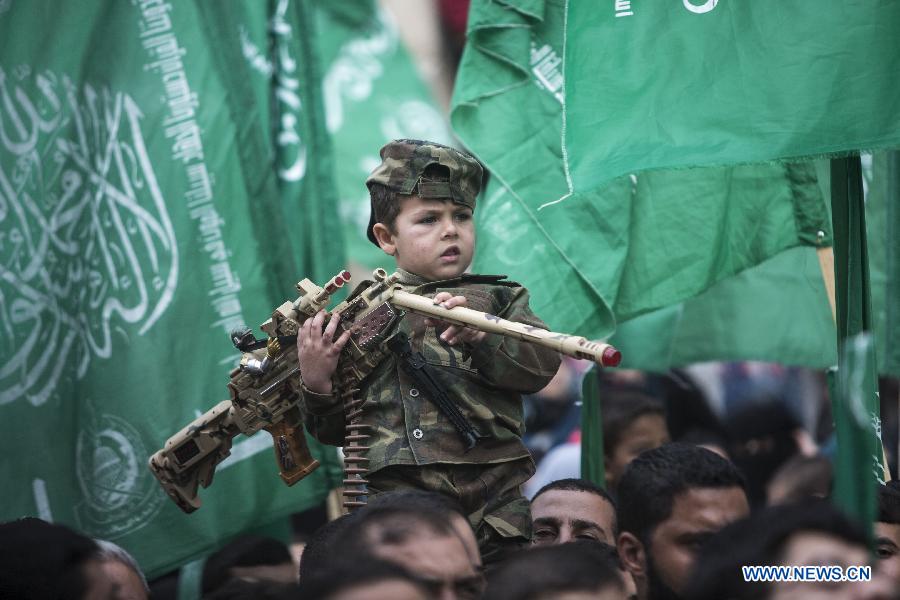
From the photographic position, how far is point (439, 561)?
330cm

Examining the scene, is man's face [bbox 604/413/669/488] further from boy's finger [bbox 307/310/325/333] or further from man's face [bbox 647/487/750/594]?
boy's finger [bbox 307/310/325/333]

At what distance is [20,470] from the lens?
Answer: 217 inches

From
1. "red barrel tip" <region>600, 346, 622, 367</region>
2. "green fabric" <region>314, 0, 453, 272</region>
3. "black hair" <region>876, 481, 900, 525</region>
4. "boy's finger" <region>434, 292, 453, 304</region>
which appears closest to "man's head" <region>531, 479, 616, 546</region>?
"black hair" <region>876, 481, 900, 525</region>

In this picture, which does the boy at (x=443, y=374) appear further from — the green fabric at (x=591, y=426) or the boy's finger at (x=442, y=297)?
the green fabric at (x=591, y=426)

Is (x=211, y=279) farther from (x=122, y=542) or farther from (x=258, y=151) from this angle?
(x=122, y=542)

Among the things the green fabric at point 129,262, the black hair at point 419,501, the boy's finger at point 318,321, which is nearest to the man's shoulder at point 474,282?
the boy's finger at point 318,321

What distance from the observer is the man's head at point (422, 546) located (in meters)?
3.27

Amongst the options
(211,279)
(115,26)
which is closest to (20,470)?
(211,279)

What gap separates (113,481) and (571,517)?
7.32 feet

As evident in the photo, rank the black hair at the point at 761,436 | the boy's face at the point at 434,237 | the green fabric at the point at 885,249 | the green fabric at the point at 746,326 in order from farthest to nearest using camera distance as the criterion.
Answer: the black hair at the point at 761,436 < the green fabric at the point at 746,326 < the green fabric at the point at 885,249 < the boy's face at the point at 434,237

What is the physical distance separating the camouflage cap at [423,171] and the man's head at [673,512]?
1.31 metres

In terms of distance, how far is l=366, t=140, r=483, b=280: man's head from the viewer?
4.19 m

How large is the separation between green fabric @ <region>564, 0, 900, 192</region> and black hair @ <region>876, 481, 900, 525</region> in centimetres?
130

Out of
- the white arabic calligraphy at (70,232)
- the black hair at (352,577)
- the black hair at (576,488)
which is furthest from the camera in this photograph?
the white arabic calligraphy at (70,232)
